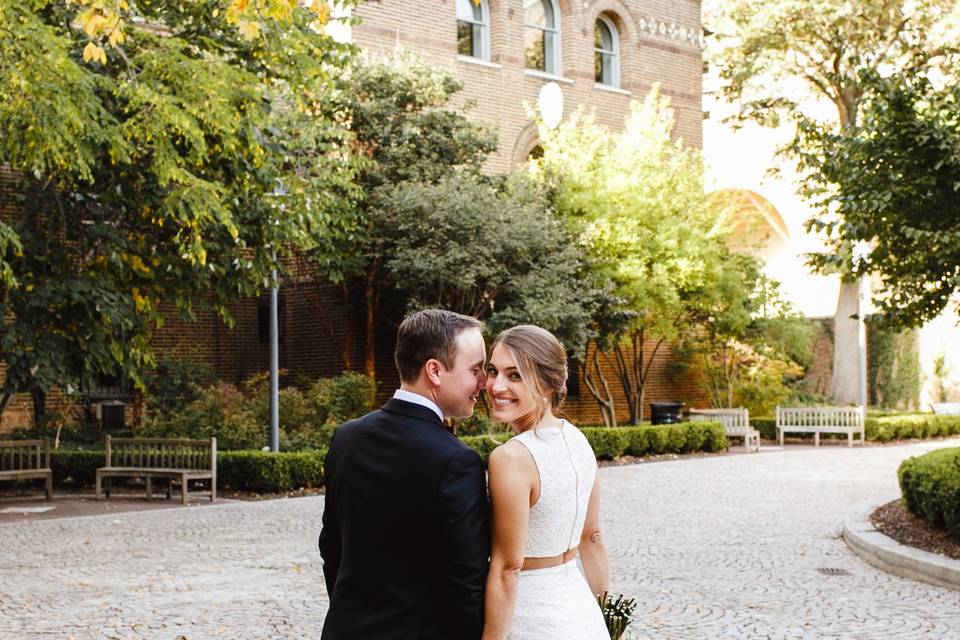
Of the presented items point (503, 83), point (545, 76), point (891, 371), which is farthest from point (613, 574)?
point (891, 371)

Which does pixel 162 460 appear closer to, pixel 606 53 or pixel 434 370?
pixel 434 370

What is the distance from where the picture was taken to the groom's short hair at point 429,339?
2.83 m

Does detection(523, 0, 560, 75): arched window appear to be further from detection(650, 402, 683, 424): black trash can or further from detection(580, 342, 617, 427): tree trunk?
detection(650, 402, 683, 424): black trash can

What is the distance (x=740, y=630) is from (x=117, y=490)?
11437mm

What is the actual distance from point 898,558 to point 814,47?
1997 centimetres

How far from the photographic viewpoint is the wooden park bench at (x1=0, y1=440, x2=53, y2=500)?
14.6m

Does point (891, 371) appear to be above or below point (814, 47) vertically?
below

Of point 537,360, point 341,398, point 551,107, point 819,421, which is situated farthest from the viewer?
point 819,421

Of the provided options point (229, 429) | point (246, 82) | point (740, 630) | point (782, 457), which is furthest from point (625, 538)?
point (782, 457)

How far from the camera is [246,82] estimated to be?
13.1 m

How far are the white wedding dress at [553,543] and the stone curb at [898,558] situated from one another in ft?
20.3

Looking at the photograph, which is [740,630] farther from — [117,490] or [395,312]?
[395,312]

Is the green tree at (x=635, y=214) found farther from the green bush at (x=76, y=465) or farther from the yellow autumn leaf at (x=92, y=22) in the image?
the yellow autumn leaf at (x=92, y=22)

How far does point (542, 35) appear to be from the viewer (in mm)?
27062
